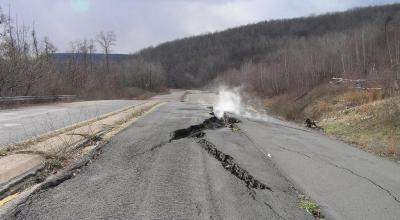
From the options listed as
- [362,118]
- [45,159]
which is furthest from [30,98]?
[45,159]

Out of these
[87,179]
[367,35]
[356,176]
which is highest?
[367,35]

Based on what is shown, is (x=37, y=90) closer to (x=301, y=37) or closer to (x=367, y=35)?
(x=367, y=35)

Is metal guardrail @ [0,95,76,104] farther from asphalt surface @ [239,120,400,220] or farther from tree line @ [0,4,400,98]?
asphalt surface @ [239,120,400,220]

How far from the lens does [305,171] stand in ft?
30.0

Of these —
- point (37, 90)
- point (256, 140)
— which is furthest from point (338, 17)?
point (256, 140)

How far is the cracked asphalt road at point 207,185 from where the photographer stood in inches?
215

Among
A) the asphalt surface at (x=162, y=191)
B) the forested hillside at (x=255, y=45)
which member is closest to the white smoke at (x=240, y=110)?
the asphalt surface at (x=162, y=191)

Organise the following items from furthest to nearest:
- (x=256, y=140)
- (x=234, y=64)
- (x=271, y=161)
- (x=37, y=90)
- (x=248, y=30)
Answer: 1. (x=248, y=30)
2. (x=234, y=64)
3. (x=37, y=90)
4. (x=256, y=140)
5. (x=271, y=161)

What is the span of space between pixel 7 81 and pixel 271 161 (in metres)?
28.8

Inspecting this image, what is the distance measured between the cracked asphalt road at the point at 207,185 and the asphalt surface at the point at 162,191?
1cm

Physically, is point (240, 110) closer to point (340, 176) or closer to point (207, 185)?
point (340, 176)

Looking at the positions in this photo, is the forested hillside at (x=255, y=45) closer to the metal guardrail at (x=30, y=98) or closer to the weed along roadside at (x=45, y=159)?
the metal guardrail at (x=30, y=98)

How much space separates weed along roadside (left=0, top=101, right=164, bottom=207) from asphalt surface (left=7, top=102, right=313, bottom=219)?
0.27m

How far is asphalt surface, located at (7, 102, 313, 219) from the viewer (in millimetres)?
5324
